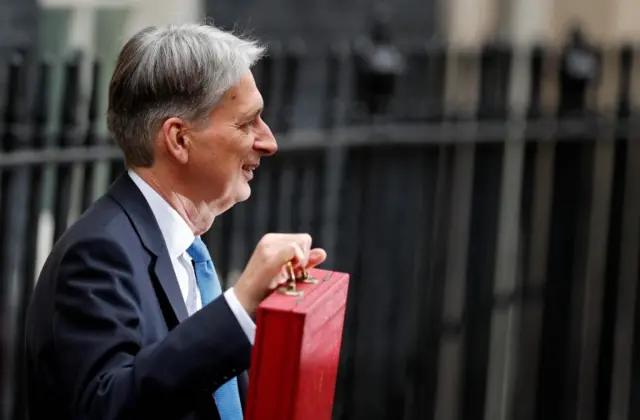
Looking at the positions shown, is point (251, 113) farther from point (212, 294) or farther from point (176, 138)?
point (212, 294)

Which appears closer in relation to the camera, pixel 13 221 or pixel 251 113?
pixel 251 113

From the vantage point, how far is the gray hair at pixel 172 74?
2301 mm

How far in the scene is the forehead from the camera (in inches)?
92.2

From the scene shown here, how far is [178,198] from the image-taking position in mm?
2418

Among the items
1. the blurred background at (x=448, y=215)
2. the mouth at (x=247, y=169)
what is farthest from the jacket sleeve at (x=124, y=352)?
the blurred background at (x=448, y=215)

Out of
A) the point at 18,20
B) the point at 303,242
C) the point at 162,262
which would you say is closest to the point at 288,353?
the point at 303,242

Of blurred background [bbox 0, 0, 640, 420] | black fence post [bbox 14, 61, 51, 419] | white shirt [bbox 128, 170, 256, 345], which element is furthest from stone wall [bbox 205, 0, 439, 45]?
white shirt [bbox 128, 170, 256, 345]

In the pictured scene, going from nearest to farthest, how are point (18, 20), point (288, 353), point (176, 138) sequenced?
point (288, 353), point (176, 138), point (18, 20)

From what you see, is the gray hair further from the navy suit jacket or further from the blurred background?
the blurred background

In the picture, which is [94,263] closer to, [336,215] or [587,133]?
[336,215]

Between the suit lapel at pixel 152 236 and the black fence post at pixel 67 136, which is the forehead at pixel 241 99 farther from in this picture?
the black fence post at pixel 67 136

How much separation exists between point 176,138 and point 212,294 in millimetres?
347

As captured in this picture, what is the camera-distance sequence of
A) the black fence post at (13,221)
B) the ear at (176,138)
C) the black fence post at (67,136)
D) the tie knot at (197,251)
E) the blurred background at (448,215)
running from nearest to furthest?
the ear at (176,138)
the tie knot at (197,251)
the black fence post at (13,221)
the black fence post at (67,136)
the blurred background at (448,215)

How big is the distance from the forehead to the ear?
0.08 metres
